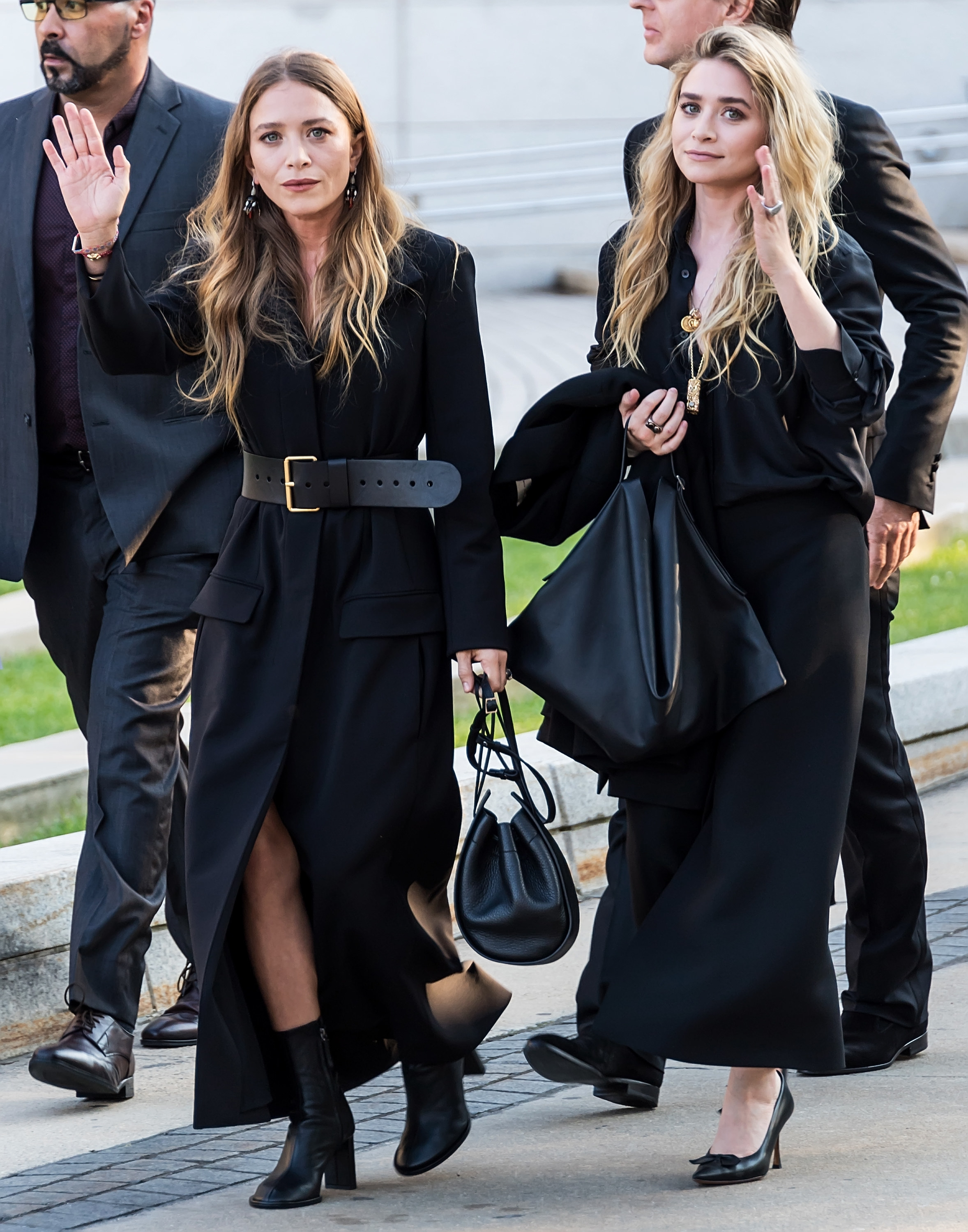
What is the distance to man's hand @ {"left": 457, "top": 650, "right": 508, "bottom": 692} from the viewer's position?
3.49 meters

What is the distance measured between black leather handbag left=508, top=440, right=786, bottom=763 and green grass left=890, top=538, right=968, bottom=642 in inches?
196

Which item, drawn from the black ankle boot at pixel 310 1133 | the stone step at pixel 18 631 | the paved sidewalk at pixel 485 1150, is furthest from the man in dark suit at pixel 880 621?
the stone step at pixel 18 631

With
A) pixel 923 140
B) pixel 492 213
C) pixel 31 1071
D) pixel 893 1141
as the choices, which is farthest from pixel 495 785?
pixel 492 213

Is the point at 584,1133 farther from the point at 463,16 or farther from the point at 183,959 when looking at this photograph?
the point at 463,16

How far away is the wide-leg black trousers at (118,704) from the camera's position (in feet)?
13.8

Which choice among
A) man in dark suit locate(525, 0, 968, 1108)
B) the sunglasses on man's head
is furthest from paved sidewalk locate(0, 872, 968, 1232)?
the sunglasses on man's head

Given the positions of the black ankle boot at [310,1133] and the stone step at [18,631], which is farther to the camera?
the stone step at [18,631]

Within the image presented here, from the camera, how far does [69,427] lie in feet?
14.6

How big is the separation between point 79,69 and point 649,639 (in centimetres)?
211

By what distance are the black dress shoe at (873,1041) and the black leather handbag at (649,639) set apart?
3.35 feet

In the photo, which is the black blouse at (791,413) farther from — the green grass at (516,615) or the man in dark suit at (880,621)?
the green grass at (516,615)

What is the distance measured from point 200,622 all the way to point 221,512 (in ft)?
3.04

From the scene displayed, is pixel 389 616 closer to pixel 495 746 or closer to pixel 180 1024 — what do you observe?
pixel 495 746

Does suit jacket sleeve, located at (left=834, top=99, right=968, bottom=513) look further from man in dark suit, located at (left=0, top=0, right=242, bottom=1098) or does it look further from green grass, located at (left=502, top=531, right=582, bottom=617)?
green grass, located at (left=502, top=531, right=582, bottom=617)
